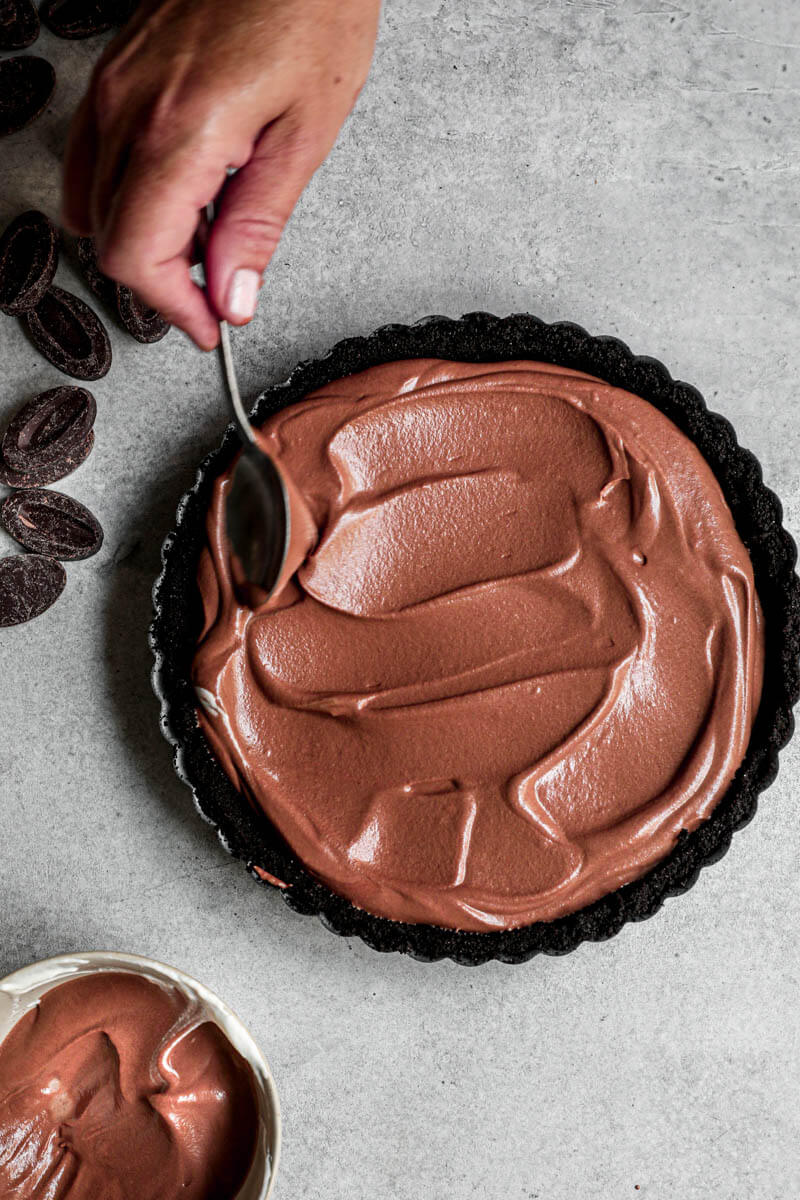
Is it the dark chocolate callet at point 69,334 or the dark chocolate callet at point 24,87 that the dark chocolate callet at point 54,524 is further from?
the dark chocolate callet at point 24,87

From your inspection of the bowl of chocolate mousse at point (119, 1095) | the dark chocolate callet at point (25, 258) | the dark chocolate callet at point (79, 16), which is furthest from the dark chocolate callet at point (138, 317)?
the bowl of chocolate mousse at point (119, 1095)

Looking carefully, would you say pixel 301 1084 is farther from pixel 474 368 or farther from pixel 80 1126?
pixel 474 368

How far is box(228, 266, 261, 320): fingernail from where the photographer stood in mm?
1891

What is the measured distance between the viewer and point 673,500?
2361 mm

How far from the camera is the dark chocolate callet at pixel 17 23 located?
271 cm

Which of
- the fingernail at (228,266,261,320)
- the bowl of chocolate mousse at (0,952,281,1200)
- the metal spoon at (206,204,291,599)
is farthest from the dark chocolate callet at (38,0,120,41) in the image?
the bowl of chocolate mousse at (0,952,281,1200)

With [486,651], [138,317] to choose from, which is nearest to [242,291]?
[138,317]

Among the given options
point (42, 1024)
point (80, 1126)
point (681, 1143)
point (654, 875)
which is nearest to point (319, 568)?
point (654, 875)

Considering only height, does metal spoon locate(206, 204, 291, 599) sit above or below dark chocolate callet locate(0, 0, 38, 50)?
below

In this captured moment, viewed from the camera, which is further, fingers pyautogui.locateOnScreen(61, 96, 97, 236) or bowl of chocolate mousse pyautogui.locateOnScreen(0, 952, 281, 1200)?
bowl of chocolate mousse pyautogui.locateOnScreen(0, 952, 281, 1200)

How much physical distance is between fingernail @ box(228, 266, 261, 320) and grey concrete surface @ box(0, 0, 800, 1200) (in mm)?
816

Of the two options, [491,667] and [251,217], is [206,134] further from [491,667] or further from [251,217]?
[491,667]

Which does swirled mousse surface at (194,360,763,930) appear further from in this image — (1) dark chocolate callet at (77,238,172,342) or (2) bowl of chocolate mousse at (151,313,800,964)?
(1) dark chocolate callet at (77,238,172,342)

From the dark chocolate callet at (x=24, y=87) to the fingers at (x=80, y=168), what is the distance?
0.83 metres
